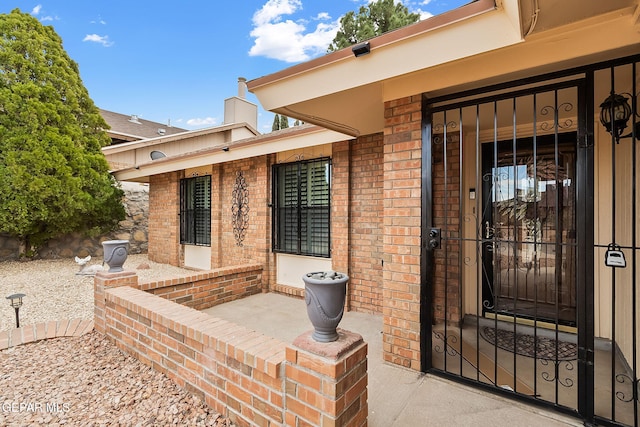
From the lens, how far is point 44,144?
7156 millimetres

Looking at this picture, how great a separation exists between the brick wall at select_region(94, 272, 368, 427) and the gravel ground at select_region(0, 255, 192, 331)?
5.47 ft

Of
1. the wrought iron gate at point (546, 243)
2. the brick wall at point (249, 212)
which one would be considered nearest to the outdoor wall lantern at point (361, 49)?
the wrought iron gate at point (546, 243)

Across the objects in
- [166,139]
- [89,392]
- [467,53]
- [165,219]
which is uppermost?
[166,139]

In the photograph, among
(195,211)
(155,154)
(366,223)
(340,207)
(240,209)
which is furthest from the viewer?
(155,154)

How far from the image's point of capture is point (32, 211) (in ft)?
23.2

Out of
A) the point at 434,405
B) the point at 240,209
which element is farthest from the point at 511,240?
the point at 240,209

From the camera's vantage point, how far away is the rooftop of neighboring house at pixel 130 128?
13.8m

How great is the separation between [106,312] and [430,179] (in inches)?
141

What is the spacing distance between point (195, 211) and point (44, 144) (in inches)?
161

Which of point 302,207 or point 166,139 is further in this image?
point 166,139

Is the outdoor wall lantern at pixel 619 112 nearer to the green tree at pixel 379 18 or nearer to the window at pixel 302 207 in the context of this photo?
the window at pixel 302 207

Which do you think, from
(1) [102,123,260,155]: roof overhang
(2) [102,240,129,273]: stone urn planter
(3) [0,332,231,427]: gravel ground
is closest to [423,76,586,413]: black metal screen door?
(3) [0,332,231,427]: gravel ground

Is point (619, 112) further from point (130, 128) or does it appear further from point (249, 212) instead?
point (130, 128)

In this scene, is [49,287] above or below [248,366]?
below
